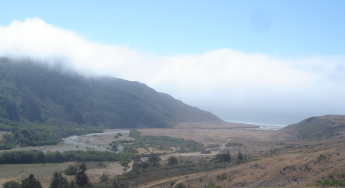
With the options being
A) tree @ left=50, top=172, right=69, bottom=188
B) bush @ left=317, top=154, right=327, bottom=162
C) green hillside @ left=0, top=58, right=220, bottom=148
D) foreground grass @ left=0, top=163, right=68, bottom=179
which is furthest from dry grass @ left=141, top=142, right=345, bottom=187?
green hillside @ left=0, top=58, right=220, bottom=148

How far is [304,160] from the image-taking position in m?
24.4

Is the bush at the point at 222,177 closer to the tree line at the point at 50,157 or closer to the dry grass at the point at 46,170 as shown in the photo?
the dry grass at the point at 46,170

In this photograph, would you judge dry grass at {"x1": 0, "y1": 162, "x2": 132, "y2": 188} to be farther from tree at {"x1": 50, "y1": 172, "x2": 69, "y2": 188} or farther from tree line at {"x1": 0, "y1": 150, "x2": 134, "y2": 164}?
tree at {"x1": 50, "y1": 172, "x2": 69, "y2": 188}

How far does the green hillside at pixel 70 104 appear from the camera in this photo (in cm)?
8300

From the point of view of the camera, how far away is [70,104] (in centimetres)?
10200

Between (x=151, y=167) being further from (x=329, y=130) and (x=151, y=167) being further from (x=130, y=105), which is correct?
(x=130, y=105)

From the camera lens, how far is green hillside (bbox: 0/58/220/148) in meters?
83.0

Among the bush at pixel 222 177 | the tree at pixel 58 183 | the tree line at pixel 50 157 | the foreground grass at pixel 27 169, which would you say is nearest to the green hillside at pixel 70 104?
the tree line at pixel 50 157

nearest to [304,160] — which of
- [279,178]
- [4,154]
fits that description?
[279,178]

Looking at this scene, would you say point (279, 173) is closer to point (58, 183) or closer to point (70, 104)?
point (58, 183)

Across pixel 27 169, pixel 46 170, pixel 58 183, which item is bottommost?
pixel 46 170

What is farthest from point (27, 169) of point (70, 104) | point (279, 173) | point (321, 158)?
point (70, 104)

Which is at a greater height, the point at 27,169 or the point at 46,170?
the point at 27,169

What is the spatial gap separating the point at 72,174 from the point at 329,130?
60.6 meters
